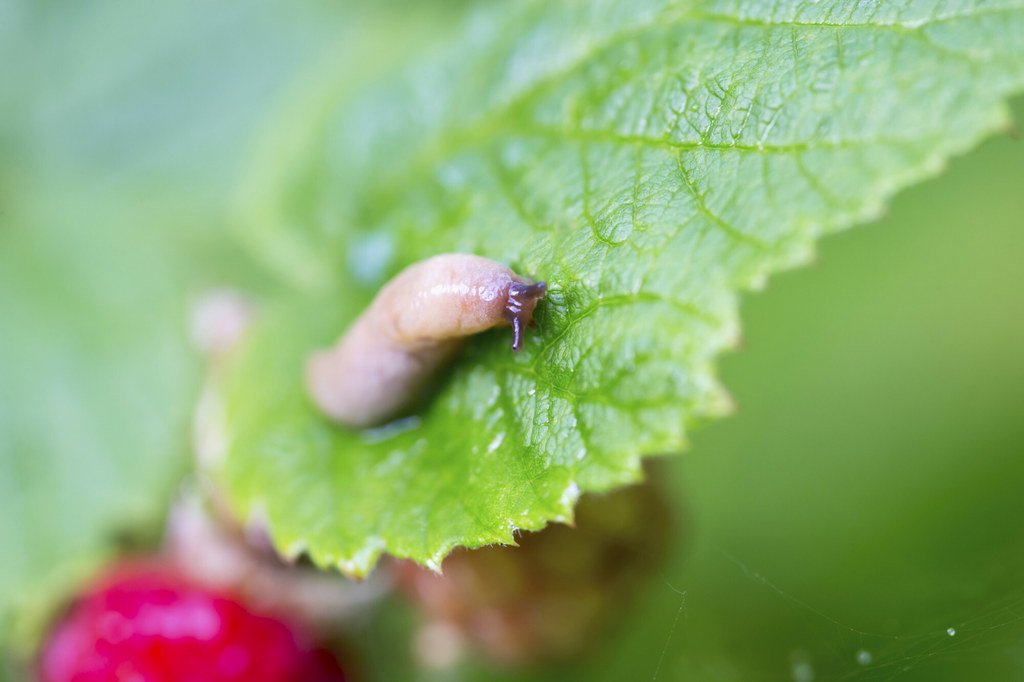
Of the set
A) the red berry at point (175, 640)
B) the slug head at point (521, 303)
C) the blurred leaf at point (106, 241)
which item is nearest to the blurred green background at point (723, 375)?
the blurred leaf at point (106, 241)

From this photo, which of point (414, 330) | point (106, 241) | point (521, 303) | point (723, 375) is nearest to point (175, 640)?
point (414, 330)

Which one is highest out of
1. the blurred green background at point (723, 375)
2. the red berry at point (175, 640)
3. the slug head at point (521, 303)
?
the slug head at point (521, 303)

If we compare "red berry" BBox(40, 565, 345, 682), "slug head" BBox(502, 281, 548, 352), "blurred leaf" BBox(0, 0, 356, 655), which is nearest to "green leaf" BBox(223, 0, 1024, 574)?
"slug head" BBox(502, 281, 548, 352)

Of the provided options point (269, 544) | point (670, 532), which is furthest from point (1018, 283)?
point (269, 544)

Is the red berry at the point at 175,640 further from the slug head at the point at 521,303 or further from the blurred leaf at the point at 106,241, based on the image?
the slug head at the point at 521,303

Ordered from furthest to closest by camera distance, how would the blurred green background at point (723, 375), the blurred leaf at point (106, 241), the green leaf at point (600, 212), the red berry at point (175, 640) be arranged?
the blurred leaf at point (106, 241) → the red berry at point (175, 640) → the blurred green background at point (723, 375) → the green leaf at point (600, 212)

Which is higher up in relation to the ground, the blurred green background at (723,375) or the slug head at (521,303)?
the slug head at (521,303)
